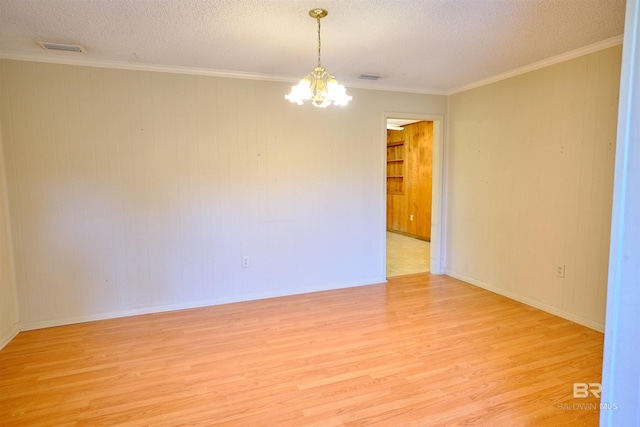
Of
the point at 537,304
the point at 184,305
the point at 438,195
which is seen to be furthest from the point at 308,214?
the point at 537,304

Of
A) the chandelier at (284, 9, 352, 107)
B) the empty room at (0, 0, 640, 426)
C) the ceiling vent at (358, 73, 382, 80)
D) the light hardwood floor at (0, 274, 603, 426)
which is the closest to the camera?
the light hardwood floor at (0, 274, 603, 426)

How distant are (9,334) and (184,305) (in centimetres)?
139

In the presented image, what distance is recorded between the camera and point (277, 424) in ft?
6.43

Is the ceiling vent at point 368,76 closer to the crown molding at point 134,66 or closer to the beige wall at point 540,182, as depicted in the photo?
the crown molding at point 134,66

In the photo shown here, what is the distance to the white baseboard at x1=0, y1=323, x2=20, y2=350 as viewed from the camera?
9.45ft

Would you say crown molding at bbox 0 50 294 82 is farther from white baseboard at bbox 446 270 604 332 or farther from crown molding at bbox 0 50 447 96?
white baseboard at bbox 446 270 604 332

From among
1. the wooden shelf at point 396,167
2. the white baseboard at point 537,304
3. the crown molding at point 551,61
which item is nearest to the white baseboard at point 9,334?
the white baseboard at point 537,304

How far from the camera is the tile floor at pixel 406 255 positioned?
5.15 m

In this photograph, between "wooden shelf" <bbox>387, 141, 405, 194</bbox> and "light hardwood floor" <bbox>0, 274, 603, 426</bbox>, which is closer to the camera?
"light hardwood floor" <bbox>0, 274, 603, 426</bbox>

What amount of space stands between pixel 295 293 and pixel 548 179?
285 cm

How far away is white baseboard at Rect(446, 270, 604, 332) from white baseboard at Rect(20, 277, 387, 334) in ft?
3.46

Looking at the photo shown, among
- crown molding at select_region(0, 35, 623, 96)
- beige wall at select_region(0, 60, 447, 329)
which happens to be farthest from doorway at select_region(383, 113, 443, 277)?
crown molding at select_region(0, 35, 623, 96)

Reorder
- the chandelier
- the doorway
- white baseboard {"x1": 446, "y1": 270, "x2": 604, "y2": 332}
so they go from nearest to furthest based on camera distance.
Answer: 1. the chandelier
2. white baseboard {"x1": 446, "y1": 270, "x2": 604, "y2": 332}
3. the doorway

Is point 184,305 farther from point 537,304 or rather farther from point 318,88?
point 537,304
